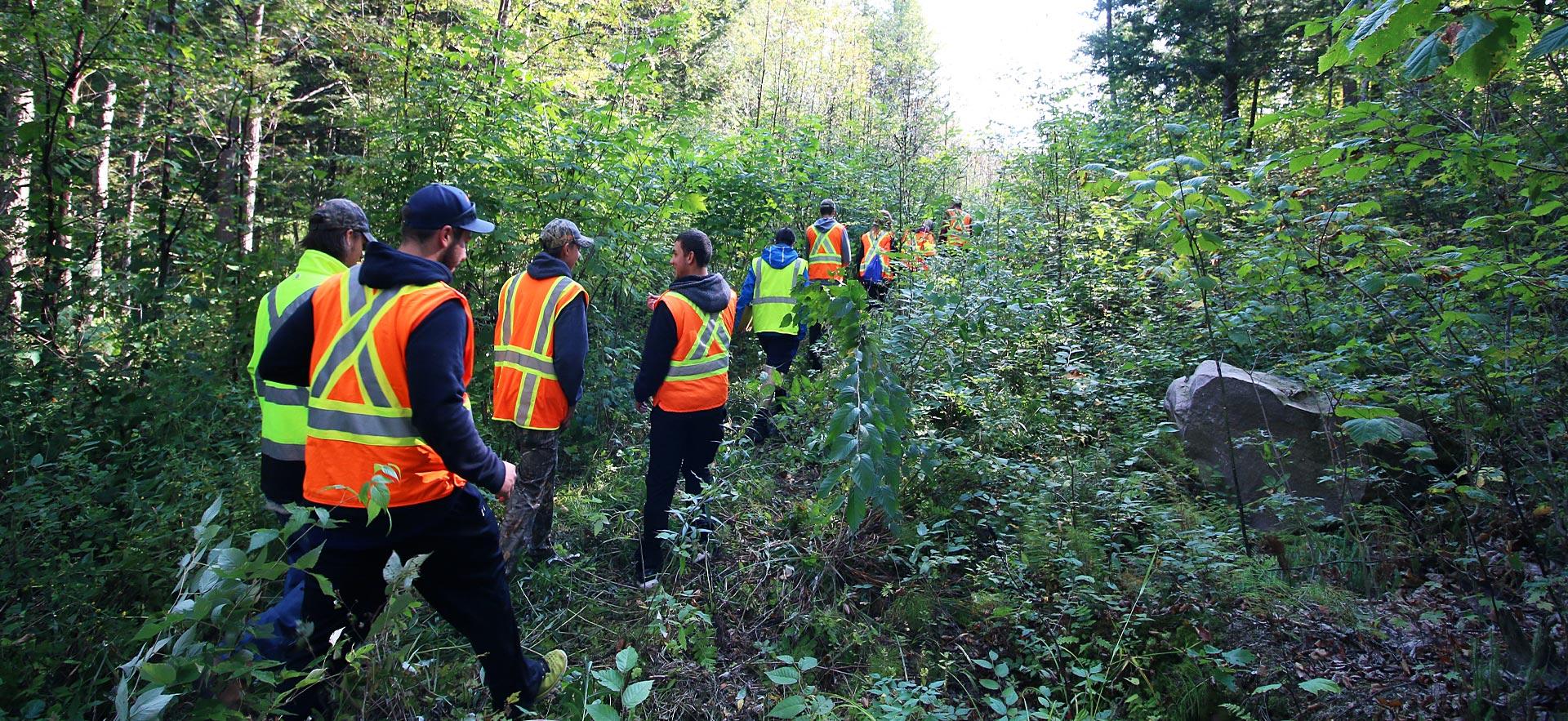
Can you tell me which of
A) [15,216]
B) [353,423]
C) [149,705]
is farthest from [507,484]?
[15,216]

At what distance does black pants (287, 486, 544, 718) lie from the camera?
8.45 feet

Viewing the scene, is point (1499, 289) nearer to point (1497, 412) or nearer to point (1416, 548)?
point (1497, 412)

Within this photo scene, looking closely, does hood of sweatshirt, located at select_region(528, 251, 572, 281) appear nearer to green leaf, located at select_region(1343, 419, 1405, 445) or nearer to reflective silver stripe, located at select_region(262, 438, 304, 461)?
reflective silver stripe, located at select_region(262, 438, 304, 461)

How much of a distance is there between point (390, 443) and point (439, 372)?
300mm

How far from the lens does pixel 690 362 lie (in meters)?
4.52

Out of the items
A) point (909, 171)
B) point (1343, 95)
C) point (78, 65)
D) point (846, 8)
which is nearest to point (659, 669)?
point (78, 65)

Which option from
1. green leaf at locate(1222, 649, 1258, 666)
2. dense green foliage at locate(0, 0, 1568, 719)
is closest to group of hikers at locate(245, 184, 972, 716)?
dense green foliage at locate(0, 0, 1568, 719)

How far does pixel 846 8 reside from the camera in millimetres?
22344

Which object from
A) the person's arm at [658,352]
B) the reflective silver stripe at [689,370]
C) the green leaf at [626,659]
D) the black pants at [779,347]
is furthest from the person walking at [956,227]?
the green leaf at [626,659]

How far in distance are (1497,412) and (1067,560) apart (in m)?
1.94

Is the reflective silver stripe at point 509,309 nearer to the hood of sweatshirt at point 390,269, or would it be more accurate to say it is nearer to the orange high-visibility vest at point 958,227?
the hood of sweatshirt at point 390,269

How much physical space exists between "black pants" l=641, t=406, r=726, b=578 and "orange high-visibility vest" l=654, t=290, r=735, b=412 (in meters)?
0.07

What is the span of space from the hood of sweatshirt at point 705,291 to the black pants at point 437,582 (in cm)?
198

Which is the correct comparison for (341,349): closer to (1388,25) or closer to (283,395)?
(283,395)
